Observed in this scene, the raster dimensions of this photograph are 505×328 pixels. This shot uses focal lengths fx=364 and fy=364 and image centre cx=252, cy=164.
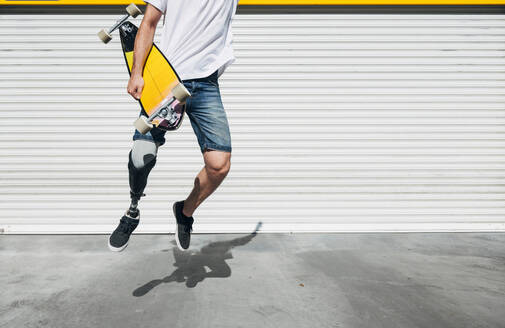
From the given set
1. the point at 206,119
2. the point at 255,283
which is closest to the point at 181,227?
the point at 206,119

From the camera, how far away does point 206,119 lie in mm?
2387

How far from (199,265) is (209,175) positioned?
A: 1.58 meters

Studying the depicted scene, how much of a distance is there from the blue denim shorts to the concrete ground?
1200mm

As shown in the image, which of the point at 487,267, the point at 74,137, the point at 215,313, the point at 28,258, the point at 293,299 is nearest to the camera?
the point at 215,313

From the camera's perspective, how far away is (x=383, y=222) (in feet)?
17.7

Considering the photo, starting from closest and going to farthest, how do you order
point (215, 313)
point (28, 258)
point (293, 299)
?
point (215, 313) < point (293, 299) < point (28, 258)

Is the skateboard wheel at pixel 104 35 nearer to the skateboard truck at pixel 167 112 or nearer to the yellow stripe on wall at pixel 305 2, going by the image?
the skateboard truck at pixel 167 112

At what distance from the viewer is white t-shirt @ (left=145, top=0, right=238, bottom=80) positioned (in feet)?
7.74

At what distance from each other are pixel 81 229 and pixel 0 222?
1.18 meters

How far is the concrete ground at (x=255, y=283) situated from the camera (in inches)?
98.7

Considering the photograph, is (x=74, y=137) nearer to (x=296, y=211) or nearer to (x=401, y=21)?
(x=296, y=211)

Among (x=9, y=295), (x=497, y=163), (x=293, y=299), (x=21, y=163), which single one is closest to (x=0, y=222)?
(x=21, y=163)

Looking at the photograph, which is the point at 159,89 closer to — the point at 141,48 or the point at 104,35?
the point at 141,48

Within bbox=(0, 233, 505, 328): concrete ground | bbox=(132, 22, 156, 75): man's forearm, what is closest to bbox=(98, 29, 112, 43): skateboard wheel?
bbox=(132, 22, 156, 75): man's forearm
